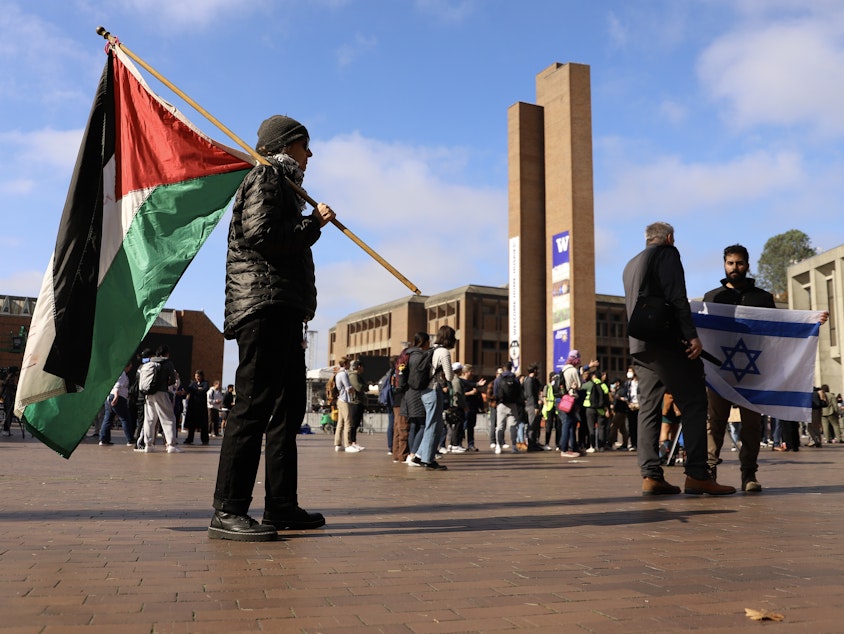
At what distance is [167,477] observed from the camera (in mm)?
8898

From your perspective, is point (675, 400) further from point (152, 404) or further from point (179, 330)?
point (179, 330)

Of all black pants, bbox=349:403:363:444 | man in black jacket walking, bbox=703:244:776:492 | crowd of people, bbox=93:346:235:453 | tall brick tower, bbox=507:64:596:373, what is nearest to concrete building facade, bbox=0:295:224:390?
tall brick tower, bbox=507:64:596:373

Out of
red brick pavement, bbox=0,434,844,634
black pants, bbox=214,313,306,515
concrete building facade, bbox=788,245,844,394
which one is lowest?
red brick pavement, bbox=0,434,844,634

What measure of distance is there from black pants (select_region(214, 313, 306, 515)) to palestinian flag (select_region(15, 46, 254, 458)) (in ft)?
2.84

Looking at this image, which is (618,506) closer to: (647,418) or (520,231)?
(647,418)

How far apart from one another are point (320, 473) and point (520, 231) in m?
44.1

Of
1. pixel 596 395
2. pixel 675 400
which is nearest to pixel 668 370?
pixel 675 400

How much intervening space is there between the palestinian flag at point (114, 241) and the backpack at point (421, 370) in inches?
251

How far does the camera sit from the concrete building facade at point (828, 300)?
4591cm

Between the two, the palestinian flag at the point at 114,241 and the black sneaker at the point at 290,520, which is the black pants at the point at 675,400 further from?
the palestinian flag at the point at 114,241

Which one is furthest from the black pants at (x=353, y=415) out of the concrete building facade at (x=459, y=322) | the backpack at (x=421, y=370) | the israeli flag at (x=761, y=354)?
the concrete building facade at (x=459, y=322)

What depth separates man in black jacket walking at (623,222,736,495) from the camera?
6.70 metres

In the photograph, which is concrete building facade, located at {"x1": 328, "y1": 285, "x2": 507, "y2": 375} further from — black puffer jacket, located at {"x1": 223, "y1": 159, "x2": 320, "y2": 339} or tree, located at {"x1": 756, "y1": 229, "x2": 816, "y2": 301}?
black puffer jacket, located at {"x1": 223, "y1": 159, "x2": 320, "y2": 339}

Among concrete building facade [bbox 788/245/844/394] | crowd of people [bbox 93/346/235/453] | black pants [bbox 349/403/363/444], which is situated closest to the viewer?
crowd of people [bbox 93/346/235/453]
